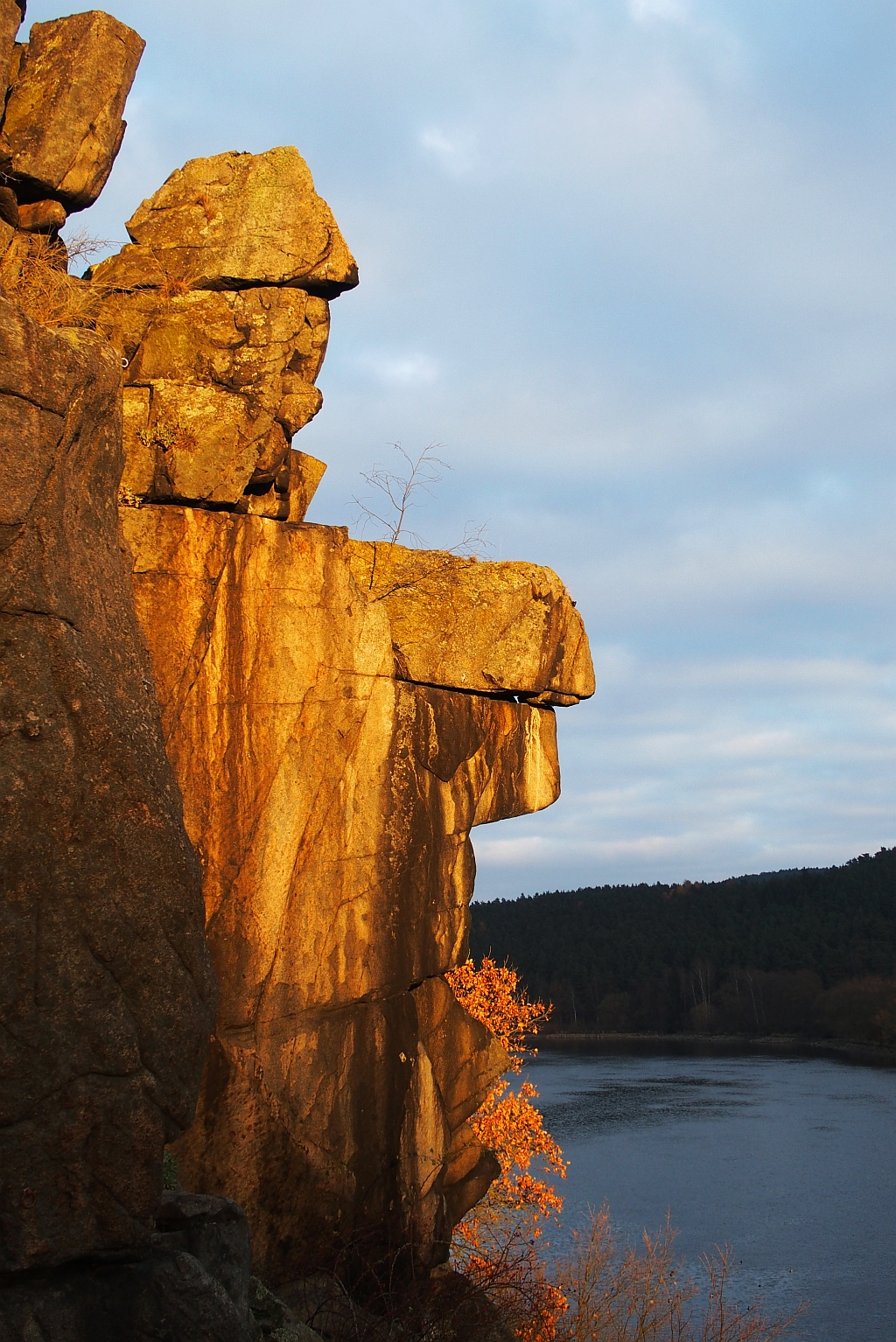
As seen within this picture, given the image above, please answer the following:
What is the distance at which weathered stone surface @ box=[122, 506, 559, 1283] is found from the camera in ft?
28.8

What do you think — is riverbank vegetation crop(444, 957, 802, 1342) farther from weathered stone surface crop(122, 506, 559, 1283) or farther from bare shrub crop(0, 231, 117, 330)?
bare shrub crop(0, 231, 117, 330)

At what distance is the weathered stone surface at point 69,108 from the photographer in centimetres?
990

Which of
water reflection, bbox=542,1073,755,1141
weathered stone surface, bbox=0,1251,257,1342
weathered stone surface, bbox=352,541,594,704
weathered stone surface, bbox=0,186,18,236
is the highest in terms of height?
weathered stone surface, bbox=0,186,18,236

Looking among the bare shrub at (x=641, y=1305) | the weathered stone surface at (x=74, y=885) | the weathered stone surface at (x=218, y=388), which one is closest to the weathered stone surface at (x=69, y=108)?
the weathered stone surface at (x=218, y=388)

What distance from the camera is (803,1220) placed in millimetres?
32969

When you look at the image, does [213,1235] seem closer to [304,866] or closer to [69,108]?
[304,866]

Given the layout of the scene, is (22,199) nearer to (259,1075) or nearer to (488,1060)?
(259,1075)

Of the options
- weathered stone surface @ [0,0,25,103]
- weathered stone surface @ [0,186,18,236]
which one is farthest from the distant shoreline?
weathered stone surface @ [0,0,25,103]

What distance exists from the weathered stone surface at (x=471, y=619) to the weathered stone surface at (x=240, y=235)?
9.86ft

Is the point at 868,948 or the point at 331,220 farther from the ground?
the point at 331,220

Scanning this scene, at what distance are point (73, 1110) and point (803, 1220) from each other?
3411 centimetres

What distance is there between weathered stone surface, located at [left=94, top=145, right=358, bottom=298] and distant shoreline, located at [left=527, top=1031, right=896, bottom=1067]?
230 feet

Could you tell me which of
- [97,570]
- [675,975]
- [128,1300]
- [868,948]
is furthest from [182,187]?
[675,975]

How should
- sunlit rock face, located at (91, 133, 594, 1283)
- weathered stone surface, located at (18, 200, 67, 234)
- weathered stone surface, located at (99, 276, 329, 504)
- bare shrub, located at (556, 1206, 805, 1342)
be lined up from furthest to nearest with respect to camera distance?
bare shrub, located at (556, 1206, 805, 1342) < weathered stone surface, located at (18, 200, 67, 234) < weathered stone surface, located at (99, 276, 329, 504) < sunlit rock face, located at (91, 133, 594, 1283)
